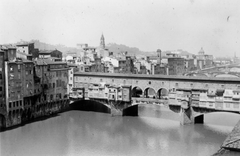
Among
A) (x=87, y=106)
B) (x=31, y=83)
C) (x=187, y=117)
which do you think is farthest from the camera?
(x=87, y=106)

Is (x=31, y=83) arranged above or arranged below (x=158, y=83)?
above

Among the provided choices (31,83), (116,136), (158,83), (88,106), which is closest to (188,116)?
(158,83)

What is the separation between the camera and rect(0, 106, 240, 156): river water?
22453mm

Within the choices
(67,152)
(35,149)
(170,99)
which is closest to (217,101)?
(170,99)

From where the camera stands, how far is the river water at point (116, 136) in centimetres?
2245

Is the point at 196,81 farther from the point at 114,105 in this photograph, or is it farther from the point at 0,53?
the point at 0,53

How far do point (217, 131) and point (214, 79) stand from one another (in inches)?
255

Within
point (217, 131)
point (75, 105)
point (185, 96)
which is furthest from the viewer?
point (75, 105)

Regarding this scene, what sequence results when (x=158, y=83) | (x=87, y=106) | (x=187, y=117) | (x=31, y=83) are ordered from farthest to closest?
(x=87, y=106) < (x=158, y=83) < (x=31, y=83) < (x=187, y=117)

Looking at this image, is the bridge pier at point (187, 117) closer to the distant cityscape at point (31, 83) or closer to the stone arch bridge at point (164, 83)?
the stone arch bridge at point (164, 83)

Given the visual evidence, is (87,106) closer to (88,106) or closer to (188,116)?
(88,106)

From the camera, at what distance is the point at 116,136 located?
26.8 m

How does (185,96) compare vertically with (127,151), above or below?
above

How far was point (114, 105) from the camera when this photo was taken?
33344 mm
